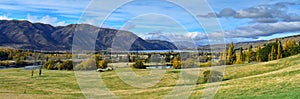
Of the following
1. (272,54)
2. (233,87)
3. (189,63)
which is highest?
(272,54)

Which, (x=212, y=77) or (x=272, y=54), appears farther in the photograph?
(x=272, y=54)

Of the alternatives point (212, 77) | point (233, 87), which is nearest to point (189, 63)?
point (212, 77)

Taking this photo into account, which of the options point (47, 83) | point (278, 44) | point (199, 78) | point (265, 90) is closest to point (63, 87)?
point (47, 83)

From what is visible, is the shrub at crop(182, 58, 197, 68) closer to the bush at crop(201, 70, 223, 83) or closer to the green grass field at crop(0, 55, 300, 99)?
the green grass field at crop(0, 55, 300, 99)

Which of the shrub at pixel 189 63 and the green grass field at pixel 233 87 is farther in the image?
the shrub at pixel 189 63

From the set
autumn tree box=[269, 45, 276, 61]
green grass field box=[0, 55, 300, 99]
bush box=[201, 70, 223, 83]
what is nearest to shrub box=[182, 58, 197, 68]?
autumn tree box=[269, 45, 276, 61]

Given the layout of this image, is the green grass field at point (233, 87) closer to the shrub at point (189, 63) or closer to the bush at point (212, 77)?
the bush at point (212, 77)

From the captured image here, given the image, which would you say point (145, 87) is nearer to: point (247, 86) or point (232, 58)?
point (247, 86)

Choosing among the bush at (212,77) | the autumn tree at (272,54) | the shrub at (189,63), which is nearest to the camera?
the bush at (212,77)

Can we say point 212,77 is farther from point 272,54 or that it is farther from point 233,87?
point 272,54

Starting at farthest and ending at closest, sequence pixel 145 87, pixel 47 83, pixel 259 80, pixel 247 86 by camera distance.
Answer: pixel 47 83 < pixel 145 87 < pixel 259 80 < pixel 247 86

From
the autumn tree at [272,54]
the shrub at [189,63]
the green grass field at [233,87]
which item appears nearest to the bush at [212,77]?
the green grass field at [233,87]
